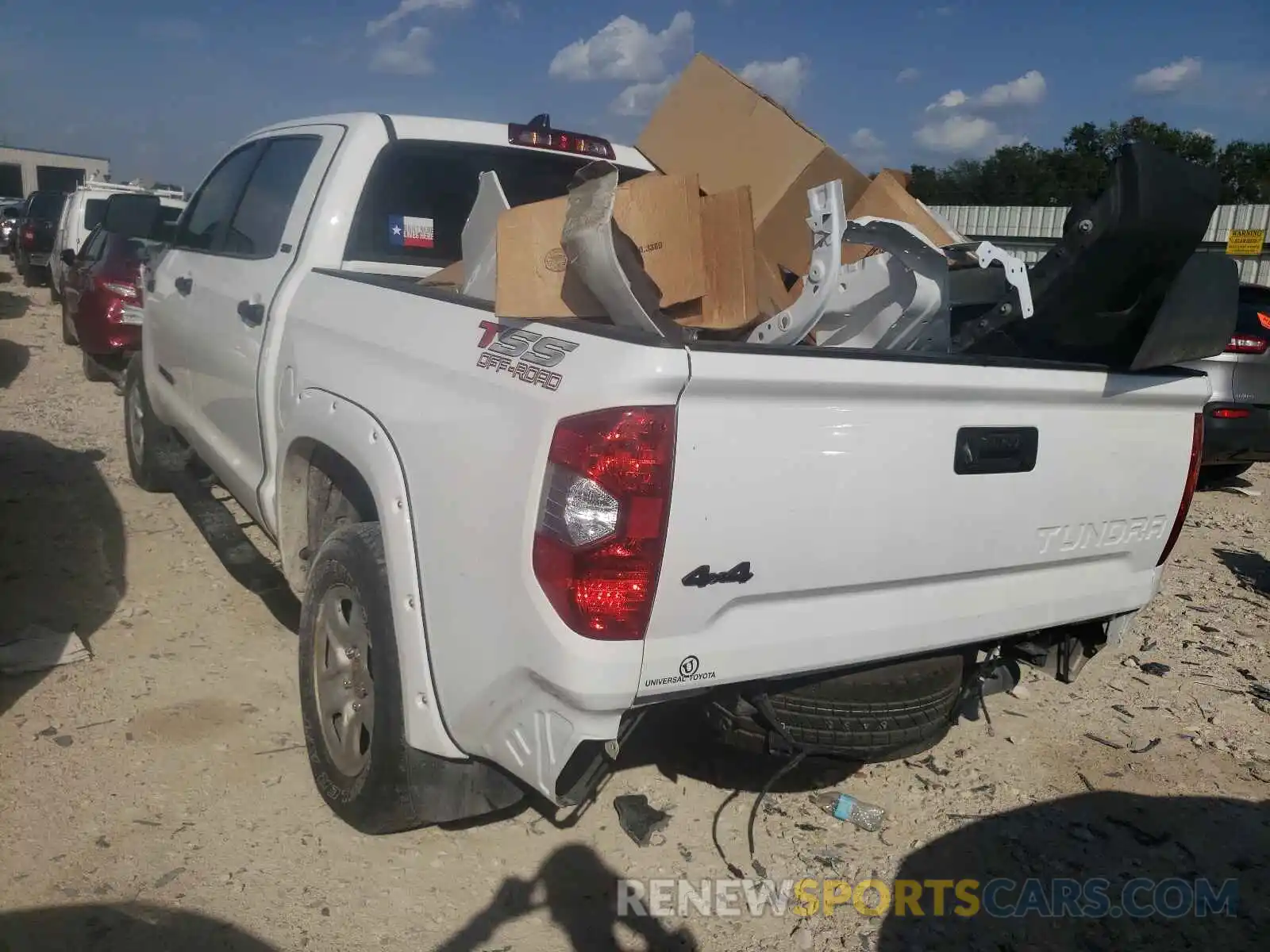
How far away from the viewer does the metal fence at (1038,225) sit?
1636 centimetres

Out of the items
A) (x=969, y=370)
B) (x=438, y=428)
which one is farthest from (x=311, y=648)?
(x=969, y=370)

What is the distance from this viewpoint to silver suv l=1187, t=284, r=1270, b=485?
734 cm

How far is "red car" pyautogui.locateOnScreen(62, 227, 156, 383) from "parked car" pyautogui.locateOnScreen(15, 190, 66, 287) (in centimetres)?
1122

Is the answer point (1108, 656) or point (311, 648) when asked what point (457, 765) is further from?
point (1108, 656)

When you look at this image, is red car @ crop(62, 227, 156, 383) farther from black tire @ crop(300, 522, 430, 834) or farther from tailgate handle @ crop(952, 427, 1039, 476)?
tailgate handle @ crop(952, 427, 1039, 476)

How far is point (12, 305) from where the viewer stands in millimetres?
16984

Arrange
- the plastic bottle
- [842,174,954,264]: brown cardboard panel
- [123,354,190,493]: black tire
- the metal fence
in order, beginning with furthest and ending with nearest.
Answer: the metal fence → [123,354,190,493]: black tire → [842,174,954,264]: brown cardboard panel → the plastic bottle

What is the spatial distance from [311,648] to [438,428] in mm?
1077

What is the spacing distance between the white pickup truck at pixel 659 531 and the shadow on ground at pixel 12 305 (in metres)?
15.3

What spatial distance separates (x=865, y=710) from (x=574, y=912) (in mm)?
997

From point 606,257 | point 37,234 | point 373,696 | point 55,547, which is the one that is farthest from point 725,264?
point 37,234

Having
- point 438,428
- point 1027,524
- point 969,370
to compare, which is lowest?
point 1027,524

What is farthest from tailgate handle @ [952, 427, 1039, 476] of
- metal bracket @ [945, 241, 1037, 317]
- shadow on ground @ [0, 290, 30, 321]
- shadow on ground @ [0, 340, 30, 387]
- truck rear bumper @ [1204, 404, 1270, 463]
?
shadow on ground @ [0, 290, 30, 321]

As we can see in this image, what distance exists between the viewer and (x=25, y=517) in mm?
5699
